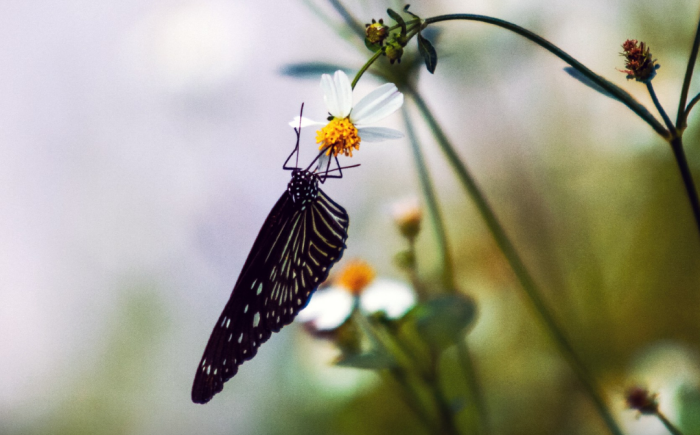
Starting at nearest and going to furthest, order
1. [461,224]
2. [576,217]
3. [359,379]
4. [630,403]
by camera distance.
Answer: [630,403] → [359,379] → [576,217] → [461,224]

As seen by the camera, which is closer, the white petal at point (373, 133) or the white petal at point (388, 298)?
the white petal at point (373, 133)

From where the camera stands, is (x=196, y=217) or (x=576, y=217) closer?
(x=576, y=217)

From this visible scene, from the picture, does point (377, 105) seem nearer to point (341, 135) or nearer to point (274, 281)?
point (341, 135)

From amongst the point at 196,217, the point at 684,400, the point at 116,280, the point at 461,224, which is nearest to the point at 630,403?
the point at 684,400

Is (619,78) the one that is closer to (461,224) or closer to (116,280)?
(461,224)

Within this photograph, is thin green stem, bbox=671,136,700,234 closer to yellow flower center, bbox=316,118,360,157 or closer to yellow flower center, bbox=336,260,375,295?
yellow flower center, bbox=316,118,360,157

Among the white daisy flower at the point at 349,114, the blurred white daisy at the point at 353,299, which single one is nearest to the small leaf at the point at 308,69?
the white daisy flower at the point at 349,114

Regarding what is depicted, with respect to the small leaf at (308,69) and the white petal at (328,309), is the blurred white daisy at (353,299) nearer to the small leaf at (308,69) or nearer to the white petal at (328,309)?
the white petal at (328,309)

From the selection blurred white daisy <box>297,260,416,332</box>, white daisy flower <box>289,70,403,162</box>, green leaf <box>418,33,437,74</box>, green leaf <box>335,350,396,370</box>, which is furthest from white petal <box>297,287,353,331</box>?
green leaf <box>418,33,437,74</box>
